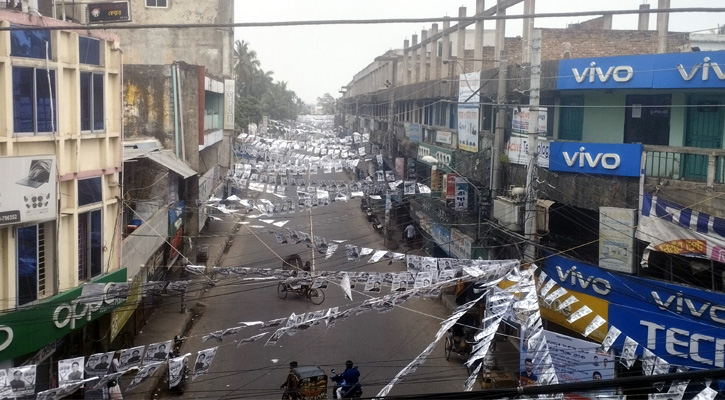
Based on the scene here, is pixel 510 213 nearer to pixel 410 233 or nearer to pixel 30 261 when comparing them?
pixel 30 261

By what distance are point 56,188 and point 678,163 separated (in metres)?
11.0

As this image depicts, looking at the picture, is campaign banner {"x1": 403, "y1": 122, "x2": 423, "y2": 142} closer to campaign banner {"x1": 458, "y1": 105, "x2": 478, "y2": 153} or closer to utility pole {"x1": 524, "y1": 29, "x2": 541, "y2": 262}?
campaign banner {"x1": 458, "y1": 105, "x2": 478, "y2": 153}

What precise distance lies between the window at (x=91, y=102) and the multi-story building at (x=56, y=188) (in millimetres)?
19

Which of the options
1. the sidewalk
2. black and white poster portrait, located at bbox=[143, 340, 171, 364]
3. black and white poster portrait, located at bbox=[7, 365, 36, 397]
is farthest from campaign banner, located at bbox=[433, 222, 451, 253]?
black and white poster portrait, located at bbox=[7, 365, 36, 397]

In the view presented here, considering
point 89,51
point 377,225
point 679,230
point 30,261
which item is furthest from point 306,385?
point 377,225

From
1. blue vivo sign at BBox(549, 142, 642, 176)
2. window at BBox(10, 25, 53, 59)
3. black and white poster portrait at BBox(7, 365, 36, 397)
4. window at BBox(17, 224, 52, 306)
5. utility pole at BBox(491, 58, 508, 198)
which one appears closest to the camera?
black and white poster portrait at BBox(7, 365, 36, 397)

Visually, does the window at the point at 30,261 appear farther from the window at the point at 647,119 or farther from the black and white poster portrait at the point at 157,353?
the window at the point at 647,119

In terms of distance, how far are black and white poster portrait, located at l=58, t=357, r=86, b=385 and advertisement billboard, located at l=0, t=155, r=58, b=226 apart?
2.71 metres

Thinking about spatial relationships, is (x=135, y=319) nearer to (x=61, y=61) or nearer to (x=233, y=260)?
(x=61, y=61)

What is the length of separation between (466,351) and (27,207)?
35.0 feet

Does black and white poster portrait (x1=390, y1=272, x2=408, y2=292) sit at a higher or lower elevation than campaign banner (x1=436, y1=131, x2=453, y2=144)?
lower

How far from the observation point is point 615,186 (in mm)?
15078

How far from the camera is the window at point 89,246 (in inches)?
556

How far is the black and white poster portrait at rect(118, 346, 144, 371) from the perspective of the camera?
36.0ft
